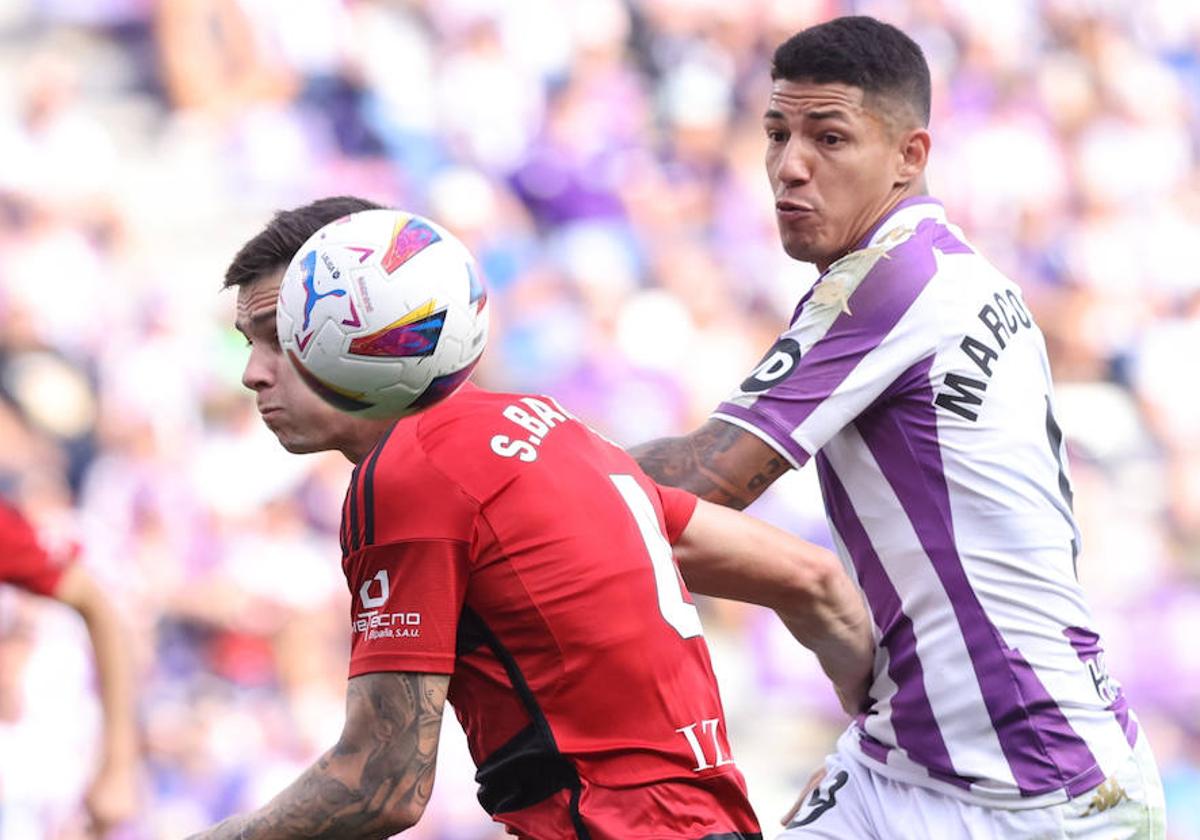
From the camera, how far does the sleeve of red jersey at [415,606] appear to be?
2.99m

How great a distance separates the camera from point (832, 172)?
406 cm

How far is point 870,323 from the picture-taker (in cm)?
383

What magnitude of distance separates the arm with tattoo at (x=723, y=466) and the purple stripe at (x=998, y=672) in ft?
1.00

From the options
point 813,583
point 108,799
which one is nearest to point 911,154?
point 813,583

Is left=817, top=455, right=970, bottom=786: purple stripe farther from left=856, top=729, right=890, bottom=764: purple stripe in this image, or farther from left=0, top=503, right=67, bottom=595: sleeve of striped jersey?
left=0, top=503, right=67, bottom=595: sleeve of striped jersey

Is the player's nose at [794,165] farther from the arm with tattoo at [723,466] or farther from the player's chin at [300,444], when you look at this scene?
the player's chin at [300,444]

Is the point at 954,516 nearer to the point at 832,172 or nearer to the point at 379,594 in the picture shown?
the point at 832,172

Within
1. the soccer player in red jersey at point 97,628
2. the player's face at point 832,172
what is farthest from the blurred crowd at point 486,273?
the player's face at point 832,172

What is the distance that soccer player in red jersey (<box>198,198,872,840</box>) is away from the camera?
3.02 meters

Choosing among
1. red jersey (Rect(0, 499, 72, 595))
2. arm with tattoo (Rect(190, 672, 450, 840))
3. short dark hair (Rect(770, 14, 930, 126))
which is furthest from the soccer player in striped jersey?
red jersey (Rect(0, 499, 72, 595))

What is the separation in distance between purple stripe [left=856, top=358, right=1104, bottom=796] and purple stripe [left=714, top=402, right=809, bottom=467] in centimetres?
24

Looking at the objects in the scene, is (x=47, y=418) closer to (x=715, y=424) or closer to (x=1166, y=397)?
(x=715, y=424)

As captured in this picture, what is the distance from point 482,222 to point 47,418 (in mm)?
2959

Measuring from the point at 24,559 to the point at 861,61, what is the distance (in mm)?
2916
